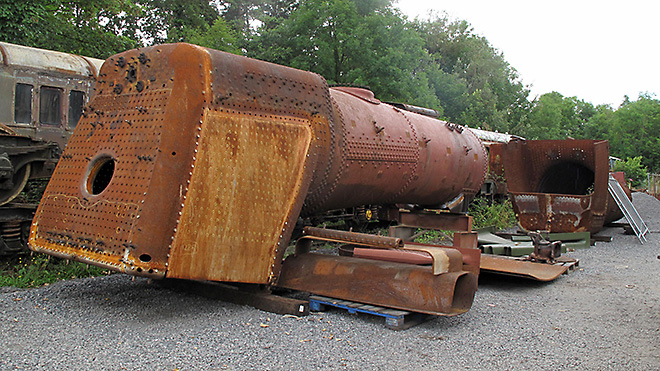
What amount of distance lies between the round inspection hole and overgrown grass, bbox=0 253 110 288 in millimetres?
1746

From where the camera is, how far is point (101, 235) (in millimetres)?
4270

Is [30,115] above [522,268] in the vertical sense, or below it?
above

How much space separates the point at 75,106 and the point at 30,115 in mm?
676

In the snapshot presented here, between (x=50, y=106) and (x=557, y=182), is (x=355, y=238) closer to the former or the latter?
(x=50, y=106)

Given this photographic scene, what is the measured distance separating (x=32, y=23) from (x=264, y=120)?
10725 mm

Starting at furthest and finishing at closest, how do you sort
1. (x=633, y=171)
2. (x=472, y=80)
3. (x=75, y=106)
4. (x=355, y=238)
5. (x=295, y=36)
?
1. (x=472, y=80)
2. (x=633, y=171)
3. (x=295, y=36)
4. (x=75, y=106)
5. (x=355, y=238)

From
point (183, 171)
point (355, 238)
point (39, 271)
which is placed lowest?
point (39, 271)

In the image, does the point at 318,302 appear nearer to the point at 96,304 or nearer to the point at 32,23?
the point at 96,304

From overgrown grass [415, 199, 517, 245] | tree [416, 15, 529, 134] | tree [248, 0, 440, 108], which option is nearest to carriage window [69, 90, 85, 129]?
overgrown grass [415, 199, 517, 245]

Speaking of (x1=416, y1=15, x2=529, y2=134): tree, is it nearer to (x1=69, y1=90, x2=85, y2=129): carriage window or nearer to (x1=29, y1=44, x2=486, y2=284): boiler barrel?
(x1=69, y1=90, x2=85, y2=129): carriage window

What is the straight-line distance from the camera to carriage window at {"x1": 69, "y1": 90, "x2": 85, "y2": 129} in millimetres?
8523

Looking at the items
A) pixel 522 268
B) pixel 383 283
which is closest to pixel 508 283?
pixel 522 268

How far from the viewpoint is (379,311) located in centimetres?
464

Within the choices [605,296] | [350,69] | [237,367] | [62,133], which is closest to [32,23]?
[62,133]
